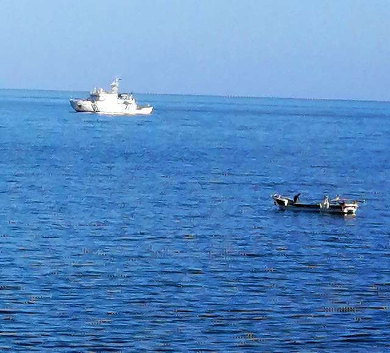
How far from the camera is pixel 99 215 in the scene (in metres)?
55.2

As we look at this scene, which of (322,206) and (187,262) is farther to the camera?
(322,206)

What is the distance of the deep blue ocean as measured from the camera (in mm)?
31625

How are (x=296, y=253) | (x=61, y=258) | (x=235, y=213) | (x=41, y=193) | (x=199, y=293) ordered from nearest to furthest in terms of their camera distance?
(x=199, y=293)
(x=61, y=258)
(x=296, y=253)
(x=235, y=213)
(x=41, y=193)

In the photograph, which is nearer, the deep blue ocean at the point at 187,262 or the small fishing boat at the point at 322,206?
the deep blue ocean at the point at 187,262

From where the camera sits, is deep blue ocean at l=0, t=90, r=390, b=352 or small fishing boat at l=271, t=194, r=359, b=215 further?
small fishing boat at l=271, t=194, r=359, b=215

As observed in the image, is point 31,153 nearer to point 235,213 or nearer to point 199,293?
point 235,213

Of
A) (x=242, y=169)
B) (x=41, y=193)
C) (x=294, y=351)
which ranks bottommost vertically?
(x=294, y=351)

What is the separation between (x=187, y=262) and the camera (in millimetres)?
42375

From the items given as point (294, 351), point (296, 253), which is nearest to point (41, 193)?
point (296, 253)

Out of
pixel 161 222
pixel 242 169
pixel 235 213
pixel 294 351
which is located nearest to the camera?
pixel 294 351

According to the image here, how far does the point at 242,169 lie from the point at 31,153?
22.6 meters

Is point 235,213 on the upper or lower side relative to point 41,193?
→ lower

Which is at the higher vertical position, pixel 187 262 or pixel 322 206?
pixel 322 206

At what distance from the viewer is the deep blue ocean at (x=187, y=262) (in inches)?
1245
